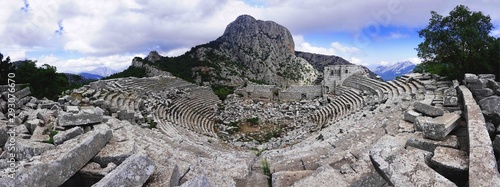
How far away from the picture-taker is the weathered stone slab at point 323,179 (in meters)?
4.23

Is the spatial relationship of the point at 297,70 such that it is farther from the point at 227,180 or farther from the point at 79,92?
the point at 227,180

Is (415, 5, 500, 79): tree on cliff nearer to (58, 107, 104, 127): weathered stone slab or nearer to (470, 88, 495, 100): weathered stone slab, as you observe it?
(470, 88, 495, 100): weathered stone slab

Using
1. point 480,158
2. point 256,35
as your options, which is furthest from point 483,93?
point 256,35

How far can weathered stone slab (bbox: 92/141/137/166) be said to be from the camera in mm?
4832

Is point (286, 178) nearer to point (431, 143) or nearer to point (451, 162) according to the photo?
point (451, 162)

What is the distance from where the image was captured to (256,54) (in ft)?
239

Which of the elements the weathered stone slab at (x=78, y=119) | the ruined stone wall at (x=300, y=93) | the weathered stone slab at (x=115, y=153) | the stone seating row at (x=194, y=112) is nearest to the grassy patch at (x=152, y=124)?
the stone seating row at (x=194, y=112)

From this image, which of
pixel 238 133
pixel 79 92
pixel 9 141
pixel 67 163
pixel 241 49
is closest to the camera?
pixel 67 163

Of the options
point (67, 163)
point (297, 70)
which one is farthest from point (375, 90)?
point (297, 70)

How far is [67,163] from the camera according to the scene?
4.16 meters

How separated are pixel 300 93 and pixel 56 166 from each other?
73.3ft

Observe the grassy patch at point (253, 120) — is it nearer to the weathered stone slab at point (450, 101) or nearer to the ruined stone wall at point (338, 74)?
the ruined stone wall at point (338, 74)

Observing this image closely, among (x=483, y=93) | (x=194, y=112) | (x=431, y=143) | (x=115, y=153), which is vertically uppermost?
(x=483, y=93)

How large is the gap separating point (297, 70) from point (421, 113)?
66.8m
